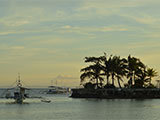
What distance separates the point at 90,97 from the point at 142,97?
16031 millimetres

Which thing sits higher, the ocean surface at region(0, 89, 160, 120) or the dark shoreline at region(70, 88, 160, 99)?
the dark shoreline at region(70, 88, 160, 99)

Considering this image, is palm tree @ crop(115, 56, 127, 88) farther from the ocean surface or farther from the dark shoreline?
the ocean surface

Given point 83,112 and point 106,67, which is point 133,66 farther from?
point 83,112

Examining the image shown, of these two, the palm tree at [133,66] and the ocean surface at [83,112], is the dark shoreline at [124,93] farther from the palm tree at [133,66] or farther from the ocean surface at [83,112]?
the ocean surface at [83,112]

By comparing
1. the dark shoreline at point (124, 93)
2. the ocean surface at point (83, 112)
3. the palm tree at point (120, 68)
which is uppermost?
the palm tree at point (120, 68)

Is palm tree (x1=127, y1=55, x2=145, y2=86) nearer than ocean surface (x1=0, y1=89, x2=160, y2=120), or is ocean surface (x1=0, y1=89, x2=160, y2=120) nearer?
ocean surface (x1=0, y1=89, x2=160, y2=120)

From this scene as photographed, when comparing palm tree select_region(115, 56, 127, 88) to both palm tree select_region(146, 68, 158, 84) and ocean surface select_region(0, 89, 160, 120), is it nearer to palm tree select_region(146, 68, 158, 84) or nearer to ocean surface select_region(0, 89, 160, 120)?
palm tree select_region(146, 68, 158, 84)

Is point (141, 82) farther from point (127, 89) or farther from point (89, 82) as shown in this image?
point (89, 82)

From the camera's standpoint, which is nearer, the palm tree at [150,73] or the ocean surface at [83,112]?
the ocean surface at [83,112]

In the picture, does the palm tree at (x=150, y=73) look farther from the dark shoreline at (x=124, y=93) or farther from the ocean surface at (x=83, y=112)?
the ocean surface at (x=83, y=112)

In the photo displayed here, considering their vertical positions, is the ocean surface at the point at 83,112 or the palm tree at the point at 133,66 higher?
the palm tree at the point at 133,66

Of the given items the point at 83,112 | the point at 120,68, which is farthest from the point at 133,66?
the point at 83,112

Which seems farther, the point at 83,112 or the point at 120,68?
the point at 120,68

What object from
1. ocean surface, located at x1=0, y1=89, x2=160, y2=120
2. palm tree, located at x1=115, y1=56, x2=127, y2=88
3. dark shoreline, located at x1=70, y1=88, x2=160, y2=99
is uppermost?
palm tree, located at x1=115, y1=56, x2=127, y2=88
